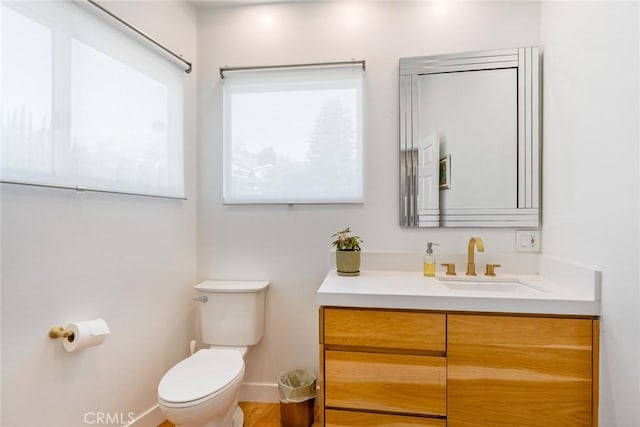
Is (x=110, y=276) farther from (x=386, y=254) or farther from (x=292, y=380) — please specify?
(x=386, y=254)

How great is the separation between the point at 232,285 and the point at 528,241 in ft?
5.74

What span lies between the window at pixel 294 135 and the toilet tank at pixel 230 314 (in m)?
0.57

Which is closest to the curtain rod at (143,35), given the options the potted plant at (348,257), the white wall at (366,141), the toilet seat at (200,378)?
the white wall at (366,141)

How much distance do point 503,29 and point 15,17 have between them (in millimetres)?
2274

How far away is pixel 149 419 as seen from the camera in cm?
167

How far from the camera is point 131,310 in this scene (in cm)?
155

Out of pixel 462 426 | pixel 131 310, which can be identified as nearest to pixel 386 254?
pixel 462 426

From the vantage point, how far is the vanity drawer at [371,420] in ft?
4.13

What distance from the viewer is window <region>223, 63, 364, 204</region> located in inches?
74.9

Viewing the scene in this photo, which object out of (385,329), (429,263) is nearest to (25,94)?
(385,329)

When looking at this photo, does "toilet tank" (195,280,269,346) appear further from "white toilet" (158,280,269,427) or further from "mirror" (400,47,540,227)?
"mirror" (400,47,540,227)

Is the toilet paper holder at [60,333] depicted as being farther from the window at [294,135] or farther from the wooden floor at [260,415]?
the window at [294,135]

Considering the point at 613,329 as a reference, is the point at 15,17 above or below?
above

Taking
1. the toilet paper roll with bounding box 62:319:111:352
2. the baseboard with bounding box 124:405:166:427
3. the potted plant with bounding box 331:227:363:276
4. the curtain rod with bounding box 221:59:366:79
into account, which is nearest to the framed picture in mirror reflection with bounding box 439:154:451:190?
the potted plant with bounding box 331:227:363:276
